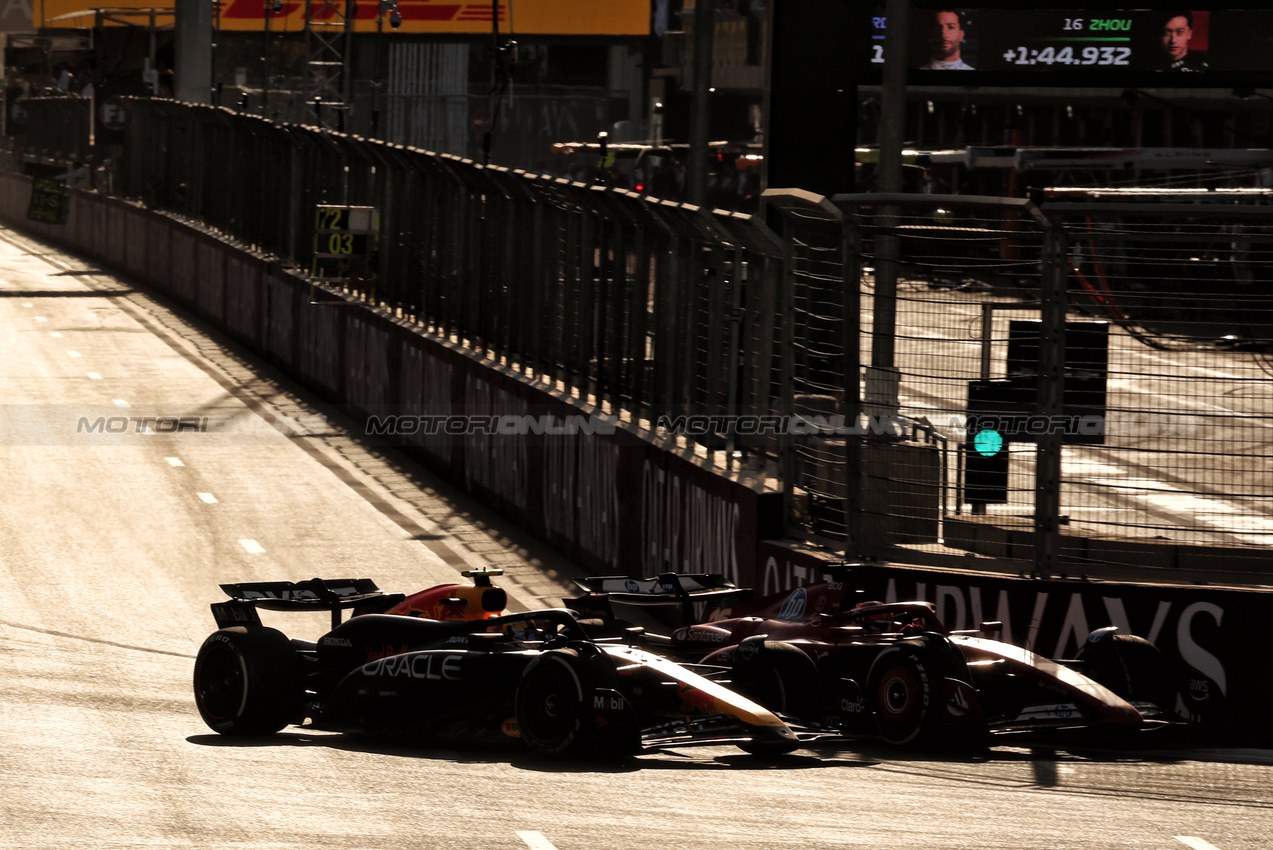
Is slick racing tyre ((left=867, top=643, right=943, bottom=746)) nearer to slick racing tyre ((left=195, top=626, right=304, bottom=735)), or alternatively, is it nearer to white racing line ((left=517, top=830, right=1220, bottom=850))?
white racing line ((left=517, top=830, right=1220, bottom=850))

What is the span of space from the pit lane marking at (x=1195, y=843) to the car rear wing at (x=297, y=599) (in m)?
4.70

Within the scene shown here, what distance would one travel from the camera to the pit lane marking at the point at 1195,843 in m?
7.40

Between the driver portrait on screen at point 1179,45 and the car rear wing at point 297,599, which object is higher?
Answer: the driver portrait on screen at point 1179,45

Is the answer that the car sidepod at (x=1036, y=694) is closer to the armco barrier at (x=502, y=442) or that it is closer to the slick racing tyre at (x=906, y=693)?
the slick racing tyre at (x=906, y=693)

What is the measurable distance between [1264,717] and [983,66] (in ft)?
25.5

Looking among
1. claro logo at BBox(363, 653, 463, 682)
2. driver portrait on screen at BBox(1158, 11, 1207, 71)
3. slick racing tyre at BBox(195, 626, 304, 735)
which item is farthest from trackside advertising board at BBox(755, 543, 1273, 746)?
driver portrait on screen at BBox(1158, 11, 1207, 71)

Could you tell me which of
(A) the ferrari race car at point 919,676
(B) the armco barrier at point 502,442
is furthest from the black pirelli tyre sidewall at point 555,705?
(B) the armco barrier at point 502,442

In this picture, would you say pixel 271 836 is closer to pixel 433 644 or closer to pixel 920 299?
pixel 433 644

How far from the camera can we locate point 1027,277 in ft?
32.8

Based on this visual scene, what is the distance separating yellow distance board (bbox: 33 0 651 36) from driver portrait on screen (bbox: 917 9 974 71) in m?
46.6

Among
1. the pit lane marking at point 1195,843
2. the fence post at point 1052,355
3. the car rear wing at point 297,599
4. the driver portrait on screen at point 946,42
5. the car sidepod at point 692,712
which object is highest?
the driver portrait on screen at point 946,42

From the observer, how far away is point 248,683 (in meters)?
9.52

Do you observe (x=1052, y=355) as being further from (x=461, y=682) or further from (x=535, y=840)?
(x=535, y=840)

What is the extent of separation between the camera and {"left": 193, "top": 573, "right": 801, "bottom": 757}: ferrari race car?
28.6 ft
